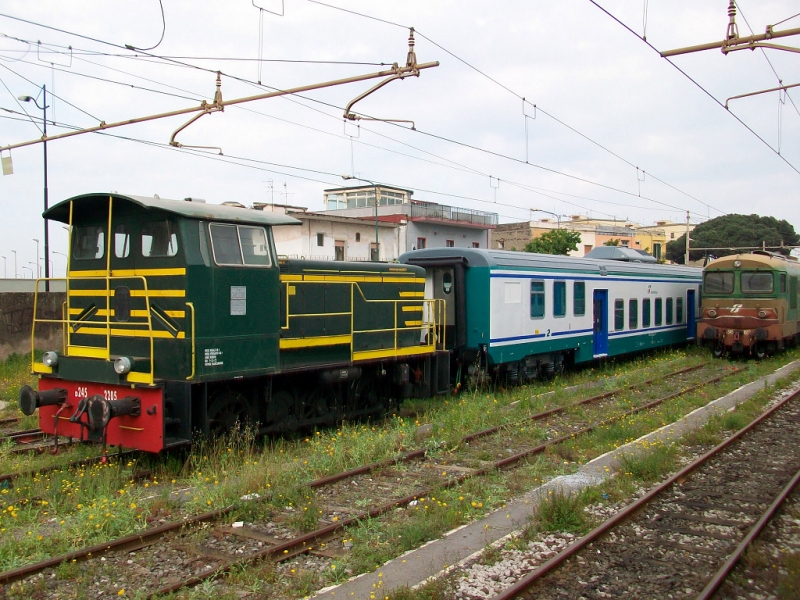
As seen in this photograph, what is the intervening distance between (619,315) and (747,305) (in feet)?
13.1

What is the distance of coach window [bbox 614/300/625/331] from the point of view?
19.0m

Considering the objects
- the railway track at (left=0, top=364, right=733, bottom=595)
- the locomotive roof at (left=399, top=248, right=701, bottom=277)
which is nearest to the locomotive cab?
the railway track at (left=0, top=364, right=733, bottom=595)

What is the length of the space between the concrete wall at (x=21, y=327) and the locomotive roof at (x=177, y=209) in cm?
902

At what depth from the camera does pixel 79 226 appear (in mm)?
9344

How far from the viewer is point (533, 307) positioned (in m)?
15.3

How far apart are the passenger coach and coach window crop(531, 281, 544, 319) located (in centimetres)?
2

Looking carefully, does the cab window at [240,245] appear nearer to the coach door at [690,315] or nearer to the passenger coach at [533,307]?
the passenger coach at [533,307]

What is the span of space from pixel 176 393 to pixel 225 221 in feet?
7.34

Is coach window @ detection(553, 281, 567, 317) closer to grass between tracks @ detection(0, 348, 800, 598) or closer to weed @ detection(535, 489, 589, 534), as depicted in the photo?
grass between tracks @ detection(0, 348, 800, 598)

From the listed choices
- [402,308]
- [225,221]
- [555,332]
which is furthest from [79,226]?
[555,332]

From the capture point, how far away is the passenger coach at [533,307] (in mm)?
14141

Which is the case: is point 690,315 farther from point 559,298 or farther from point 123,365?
point 123,365

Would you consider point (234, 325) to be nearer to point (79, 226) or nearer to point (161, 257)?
point (161, 257)

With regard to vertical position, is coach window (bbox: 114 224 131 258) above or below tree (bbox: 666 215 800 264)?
A: below
